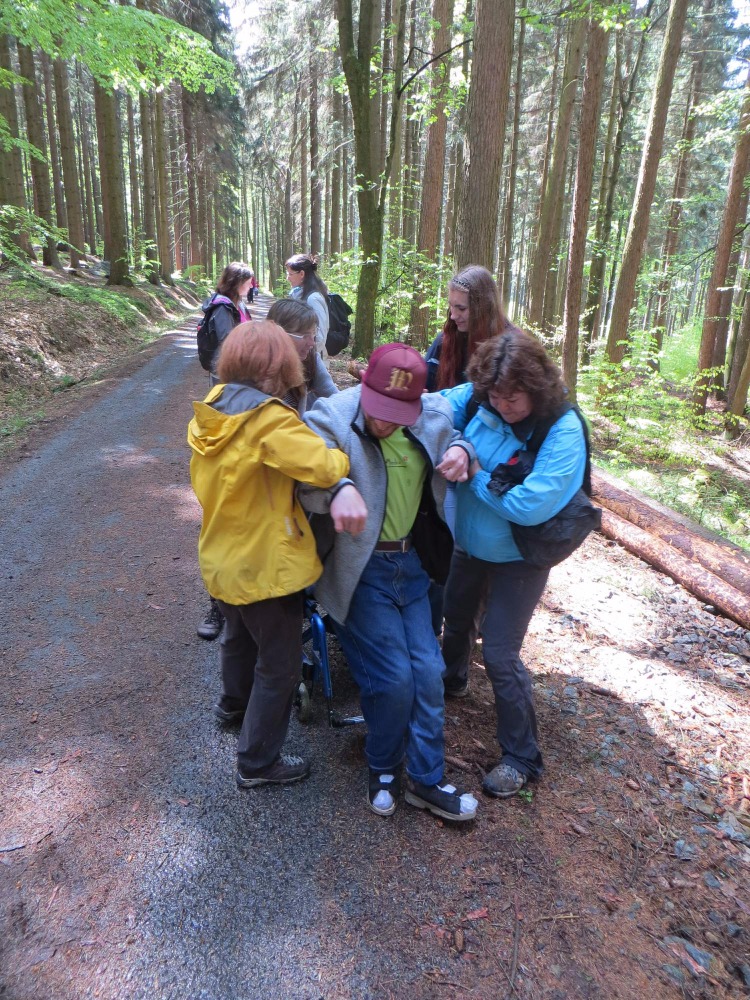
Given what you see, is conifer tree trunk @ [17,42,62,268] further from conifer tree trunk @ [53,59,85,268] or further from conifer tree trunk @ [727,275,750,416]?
conifer tree trunk @ [727,275,750,416]

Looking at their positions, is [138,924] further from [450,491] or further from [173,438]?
[173,438]

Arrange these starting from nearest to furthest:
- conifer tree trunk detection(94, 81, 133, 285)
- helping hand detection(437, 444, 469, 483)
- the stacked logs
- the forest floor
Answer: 1. the forest floor
2. helping hand detection(437, 444, 469, 483)
3. the stacked logs
4. conifer tree trunk detection(94, 81, 133, 285)

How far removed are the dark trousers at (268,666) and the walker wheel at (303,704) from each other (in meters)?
0.46

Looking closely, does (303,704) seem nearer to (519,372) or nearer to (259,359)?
(259,359)

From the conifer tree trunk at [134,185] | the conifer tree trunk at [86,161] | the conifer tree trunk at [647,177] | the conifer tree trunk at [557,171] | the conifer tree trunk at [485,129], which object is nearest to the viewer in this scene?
the conifer tree trunk at [485,129]

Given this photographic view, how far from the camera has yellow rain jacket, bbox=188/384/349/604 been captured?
2.37 m

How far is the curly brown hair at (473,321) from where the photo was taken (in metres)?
3.62

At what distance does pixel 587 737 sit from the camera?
3436mm

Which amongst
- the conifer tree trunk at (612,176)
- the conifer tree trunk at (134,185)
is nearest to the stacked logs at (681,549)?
the conifer tree trunk at (612,176)

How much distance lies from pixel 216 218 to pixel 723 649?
154 feet

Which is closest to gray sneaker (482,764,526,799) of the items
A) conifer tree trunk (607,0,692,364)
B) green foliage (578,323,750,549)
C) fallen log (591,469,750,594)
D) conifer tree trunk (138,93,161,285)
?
fallen log (591,469,750,594)

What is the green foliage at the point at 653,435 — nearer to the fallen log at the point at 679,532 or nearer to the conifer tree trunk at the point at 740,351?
the conifer tree trunk at the point at 740,351

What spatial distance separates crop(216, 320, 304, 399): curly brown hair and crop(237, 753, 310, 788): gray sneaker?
174 cm

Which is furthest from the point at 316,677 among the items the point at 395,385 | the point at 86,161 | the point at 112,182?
the point at 86,161
